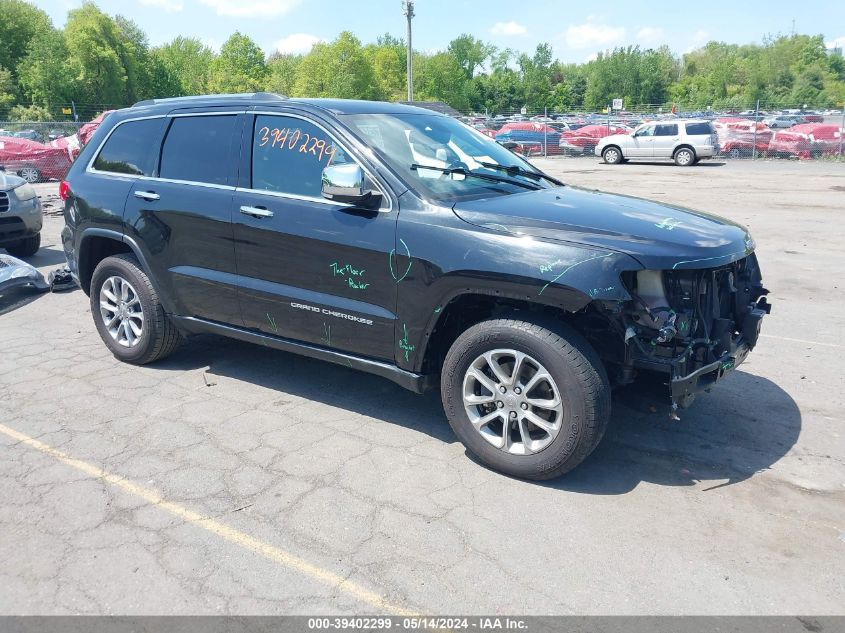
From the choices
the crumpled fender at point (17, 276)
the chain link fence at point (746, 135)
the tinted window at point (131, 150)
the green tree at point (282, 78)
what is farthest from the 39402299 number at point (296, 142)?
the green tree at point (282, 78)

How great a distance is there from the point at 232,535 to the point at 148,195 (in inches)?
106

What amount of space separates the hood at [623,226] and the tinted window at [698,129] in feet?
80.4

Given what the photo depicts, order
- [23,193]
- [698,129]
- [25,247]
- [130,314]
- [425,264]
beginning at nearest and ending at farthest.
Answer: [425,264]
[130,314]
[23,193]
[25,247]
[698,129]

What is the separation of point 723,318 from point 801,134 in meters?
27.6

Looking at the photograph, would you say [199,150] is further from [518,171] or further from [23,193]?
[23,193]

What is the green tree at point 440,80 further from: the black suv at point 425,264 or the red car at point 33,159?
the black suv at point 425,264

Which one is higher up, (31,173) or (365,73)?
(365,73)

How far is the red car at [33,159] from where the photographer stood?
2047cm

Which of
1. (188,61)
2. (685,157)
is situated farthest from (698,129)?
(188,61)

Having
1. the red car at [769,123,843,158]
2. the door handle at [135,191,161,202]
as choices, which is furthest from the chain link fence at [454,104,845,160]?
the door handle at [135,191,161,202]

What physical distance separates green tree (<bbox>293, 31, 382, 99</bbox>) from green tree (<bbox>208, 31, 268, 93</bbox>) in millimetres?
9906

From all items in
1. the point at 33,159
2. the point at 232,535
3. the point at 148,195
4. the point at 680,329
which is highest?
the point at 33,159

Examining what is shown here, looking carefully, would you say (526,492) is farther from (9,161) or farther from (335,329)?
(9,161)

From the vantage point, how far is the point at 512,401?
362 cm
